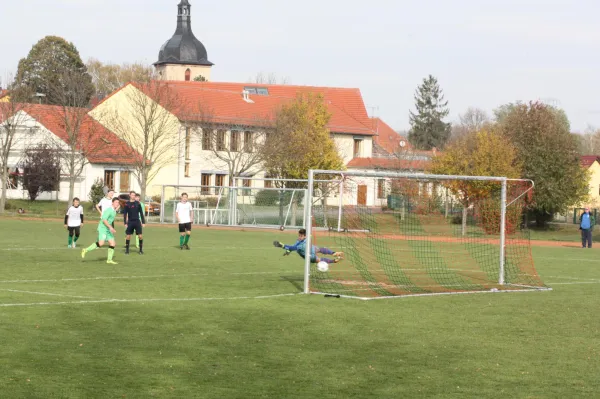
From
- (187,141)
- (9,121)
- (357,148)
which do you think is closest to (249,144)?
(187,141)

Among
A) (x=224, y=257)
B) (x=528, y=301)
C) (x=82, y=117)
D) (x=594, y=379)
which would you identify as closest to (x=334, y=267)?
(x=224, y=257)

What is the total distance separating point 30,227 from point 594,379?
1341 inches

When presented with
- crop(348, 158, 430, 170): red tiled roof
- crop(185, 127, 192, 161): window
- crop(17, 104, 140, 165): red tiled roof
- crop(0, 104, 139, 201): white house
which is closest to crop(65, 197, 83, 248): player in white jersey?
crop(17, 104, 140, 165): red tiled roof

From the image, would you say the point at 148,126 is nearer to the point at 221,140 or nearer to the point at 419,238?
the point at 221,140

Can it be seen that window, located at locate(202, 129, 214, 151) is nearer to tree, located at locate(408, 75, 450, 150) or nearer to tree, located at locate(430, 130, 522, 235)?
tree, located at locate(430, 130, 522, 235)

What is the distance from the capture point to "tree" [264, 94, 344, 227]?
60.3 m

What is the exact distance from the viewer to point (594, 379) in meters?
10.4

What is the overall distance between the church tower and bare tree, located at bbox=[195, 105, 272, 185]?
61.1 metres

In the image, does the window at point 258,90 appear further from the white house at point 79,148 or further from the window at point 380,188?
the window at point 380,188

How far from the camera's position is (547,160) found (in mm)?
57188

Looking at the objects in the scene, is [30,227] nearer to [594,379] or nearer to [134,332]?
[134,332]

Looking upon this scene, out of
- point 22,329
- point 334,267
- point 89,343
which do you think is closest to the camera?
point 89,343

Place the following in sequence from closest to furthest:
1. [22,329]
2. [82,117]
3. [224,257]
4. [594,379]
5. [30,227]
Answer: [594,379]
[22,329]
[224,257]
[30,227]
[82,117]

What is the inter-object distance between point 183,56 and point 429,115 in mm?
35828
